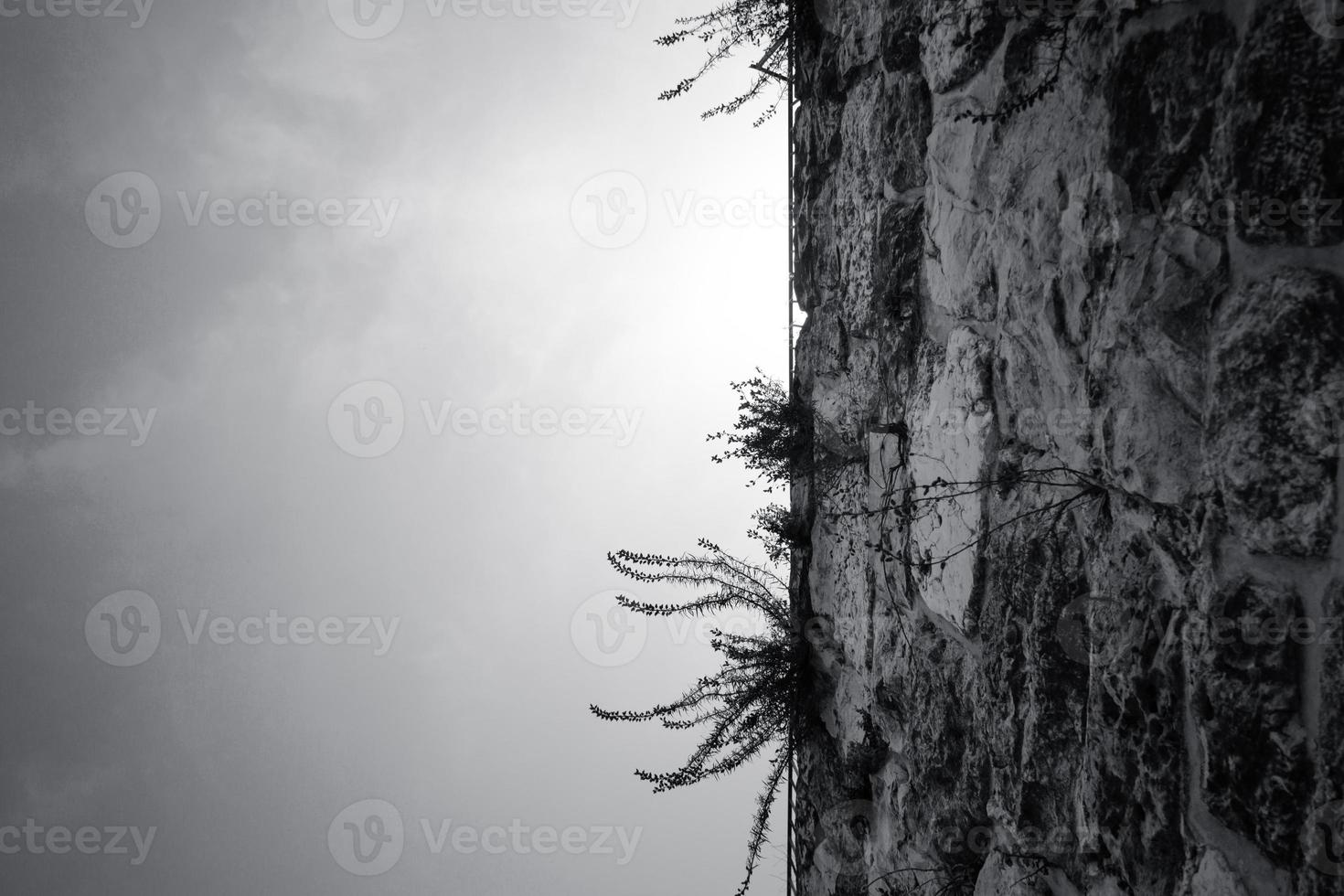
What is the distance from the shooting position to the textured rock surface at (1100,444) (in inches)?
32.2

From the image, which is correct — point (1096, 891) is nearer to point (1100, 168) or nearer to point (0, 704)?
point (1100, 168)

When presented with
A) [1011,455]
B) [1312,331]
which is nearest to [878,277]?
[1011,455]

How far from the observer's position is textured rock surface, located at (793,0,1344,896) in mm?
817

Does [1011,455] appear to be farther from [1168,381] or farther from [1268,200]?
[1268,200]

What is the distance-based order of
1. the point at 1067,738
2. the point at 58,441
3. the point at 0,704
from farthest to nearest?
the point at 58,441 < the point at 0,704 < the point at 1067,738

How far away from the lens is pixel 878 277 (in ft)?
7.46

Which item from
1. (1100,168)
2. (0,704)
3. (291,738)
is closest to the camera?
(1100,168)

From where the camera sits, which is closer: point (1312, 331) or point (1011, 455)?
point (1312, 331)

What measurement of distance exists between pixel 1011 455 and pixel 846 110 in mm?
1760

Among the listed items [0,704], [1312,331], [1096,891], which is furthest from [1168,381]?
[0,704]

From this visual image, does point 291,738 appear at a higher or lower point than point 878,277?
lower

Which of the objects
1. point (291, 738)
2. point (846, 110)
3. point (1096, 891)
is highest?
point (846, 110)

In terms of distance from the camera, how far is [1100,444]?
1217 mm

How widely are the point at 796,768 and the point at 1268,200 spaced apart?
298cm
